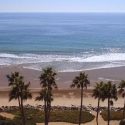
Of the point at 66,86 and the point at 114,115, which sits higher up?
the point at 66,86

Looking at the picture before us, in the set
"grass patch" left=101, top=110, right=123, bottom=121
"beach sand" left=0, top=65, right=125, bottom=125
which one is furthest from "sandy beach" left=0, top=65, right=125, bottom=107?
"grass patch" left=101, top=110, right=123, bottom=121

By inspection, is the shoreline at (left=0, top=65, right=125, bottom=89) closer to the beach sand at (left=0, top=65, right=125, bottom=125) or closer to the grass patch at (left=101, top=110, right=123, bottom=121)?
the beach sand at (left=0, top=65, right=125, bottom=125)

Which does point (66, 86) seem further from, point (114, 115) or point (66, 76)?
point (114, 115)

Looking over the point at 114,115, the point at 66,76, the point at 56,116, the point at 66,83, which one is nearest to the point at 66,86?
the point at 66,83

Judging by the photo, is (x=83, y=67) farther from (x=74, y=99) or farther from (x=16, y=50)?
(x=16, y=50)

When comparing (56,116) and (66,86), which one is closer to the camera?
(56,116)

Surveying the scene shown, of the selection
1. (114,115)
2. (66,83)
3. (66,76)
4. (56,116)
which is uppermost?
Result: (66,76)

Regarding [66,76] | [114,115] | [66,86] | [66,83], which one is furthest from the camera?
[66,76]

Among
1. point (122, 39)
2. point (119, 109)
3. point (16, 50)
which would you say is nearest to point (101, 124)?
point (119, 109)
